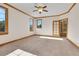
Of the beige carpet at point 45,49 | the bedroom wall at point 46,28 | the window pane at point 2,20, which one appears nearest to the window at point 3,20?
the window pane at point 2,20

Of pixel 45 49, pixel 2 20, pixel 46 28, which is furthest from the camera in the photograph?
pixel 46 28

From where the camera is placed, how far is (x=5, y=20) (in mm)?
5453

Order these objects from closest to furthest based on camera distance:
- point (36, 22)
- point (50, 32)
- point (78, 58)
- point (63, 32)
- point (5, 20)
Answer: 1. point (78, 58)
2. point (5, 20)
3. point (63, 32)
4. point (50, 32)
5. point (36, 22)

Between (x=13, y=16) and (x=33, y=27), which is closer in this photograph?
(x=13, y=16)

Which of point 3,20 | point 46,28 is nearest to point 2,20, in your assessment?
point 3,20

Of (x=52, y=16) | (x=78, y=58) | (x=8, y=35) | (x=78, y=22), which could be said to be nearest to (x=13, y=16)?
(x=8, y=35)

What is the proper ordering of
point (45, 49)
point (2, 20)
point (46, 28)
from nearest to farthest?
point (45, 49)
point (2, 20)
point (46, 28)

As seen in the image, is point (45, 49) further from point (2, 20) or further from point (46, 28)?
point (46, 28)

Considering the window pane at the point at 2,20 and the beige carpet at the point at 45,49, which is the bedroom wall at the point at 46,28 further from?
the window pane at the point at 2,20

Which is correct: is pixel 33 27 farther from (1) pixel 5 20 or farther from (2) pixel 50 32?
(1) pixel 5 20

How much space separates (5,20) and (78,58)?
511 centimetres

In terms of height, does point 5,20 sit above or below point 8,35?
above

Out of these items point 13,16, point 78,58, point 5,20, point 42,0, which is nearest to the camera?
point 78,58

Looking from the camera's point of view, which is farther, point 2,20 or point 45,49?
point 2,20
